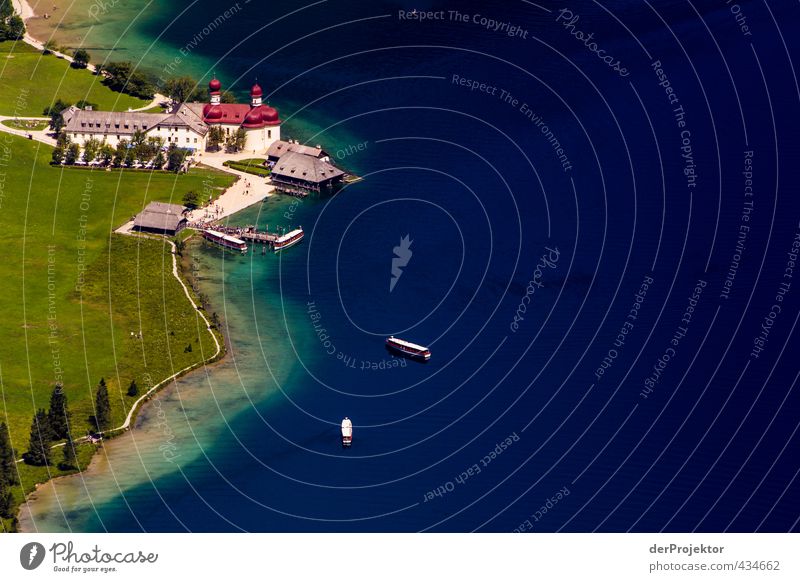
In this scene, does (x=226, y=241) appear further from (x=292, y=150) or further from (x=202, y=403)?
(x=202, y=403)

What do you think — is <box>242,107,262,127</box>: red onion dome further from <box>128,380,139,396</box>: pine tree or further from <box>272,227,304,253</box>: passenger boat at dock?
<box>128,380,139,396</box>: pine tree

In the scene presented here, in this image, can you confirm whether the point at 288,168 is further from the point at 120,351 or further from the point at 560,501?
the point at 560,501

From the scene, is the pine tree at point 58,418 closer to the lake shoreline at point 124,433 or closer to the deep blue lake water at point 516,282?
the lake shoreline at point 124,433

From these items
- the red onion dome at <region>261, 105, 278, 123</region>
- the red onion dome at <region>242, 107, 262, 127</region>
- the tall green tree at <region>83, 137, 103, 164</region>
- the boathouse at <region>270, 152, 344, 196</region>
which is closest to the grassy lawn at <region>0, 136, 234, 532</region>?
the tall green tree at <region>83, 137, 103, 164</region>

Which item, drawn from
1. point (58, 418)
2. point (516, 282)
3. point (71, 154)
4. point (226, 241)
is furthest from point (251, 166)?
point (58, 418)

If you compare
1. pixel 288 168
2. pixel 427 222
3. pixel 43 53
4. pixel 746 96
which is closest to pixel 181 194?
pixel 288 168

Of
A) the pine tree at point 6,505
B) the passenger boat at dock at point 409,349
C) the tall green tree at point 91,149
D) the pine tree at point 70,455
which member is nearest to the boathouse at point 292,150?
the tall green tree at point 91,149
